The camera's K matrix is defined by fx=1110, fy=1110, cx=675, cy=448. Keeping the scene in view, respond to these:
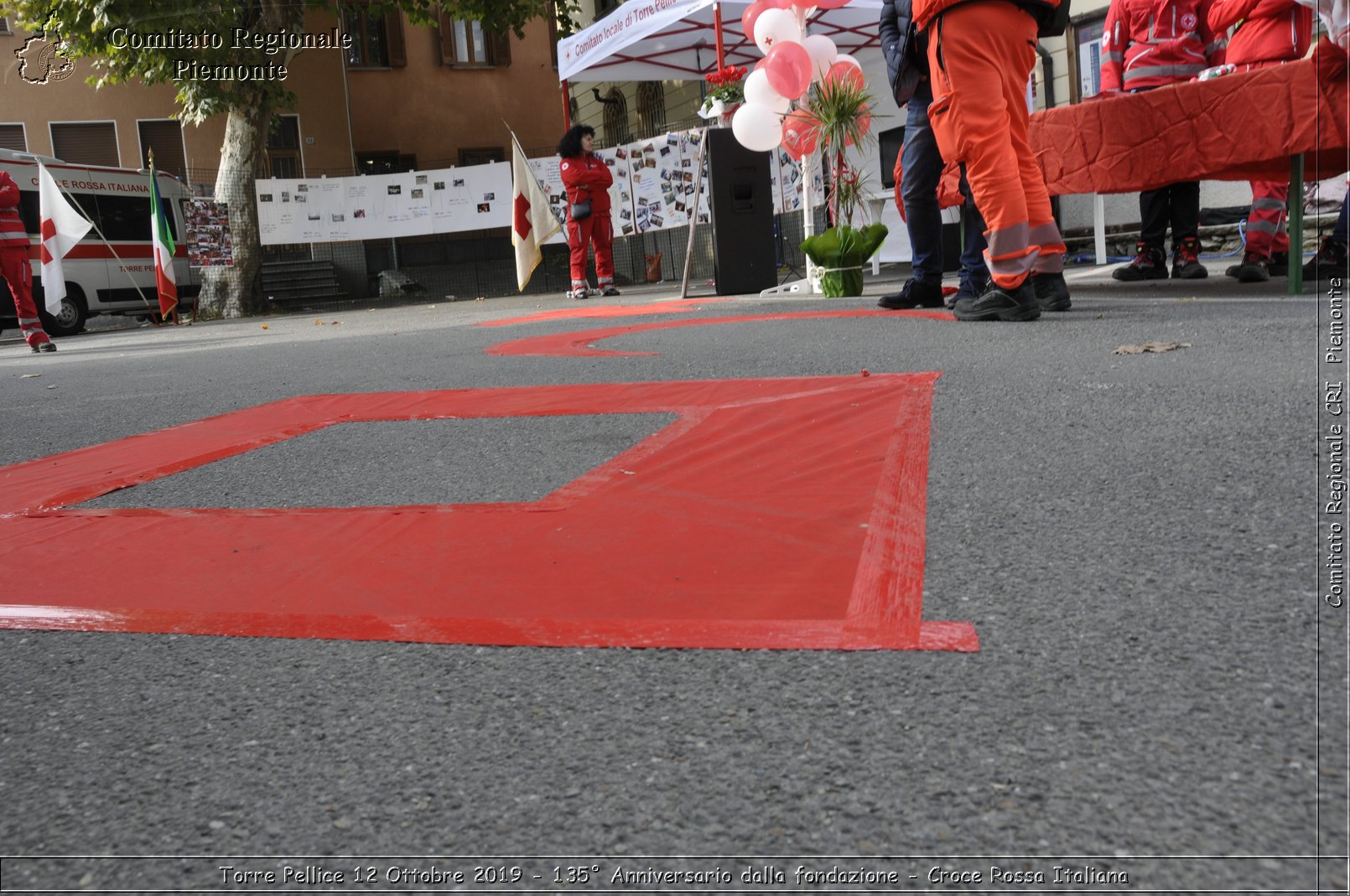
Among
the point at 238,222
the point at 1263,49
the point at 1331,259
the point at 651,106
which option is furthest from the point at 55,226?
the point at 651,106

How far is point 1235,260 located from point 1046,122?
3455mm

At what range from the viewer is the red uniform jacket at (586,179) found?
519 inches

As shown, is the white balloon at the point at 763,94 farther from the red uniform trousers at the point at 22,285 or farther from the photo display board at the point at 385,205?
the photo display board at the point at 385,205

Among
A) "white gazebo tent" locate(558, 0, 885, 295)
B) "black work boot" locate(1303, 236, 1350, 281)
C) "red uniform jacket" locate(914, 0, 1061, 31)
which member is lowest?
"black work boot" locate(1303, 236, 1350, 281)

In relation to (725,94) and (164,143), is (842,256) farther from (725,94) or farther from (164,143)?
(164,143)

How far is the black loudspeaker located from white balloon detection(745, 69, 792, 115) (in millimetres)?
1127

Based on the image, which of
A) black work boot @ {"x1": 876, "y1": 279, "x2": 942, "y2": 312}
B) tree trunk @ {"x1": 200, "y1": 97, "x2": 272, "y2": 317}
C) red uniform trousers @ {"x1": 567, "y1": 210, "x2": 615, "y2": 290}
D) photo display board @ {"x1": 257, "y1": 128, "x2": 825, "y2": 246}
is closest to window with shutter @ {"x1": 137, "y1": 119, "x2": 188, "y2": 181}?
tree trunk @ {"x1": 200, "y1": 97, "x2": 272, "y2": 317}

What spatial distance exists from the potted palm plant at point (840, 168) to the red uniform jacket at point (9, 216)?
713cm

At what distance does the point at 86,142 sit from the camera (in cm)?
2095

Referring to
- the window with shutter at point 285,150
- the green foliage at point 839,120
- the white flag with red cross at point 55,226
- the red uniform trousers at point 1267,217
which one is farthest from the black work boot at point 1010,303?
the window with shutter at point 285,150

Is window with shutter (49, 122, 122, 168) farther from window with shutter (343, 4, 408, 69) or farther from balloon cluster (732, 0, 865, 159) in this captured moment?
balloon cluster (732, 0, 865, 159)

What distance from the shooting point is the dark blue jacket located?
5660 millimetres

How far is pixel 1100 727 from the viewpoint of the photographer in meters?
1.10

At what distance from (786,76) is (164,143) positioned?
673 inches
